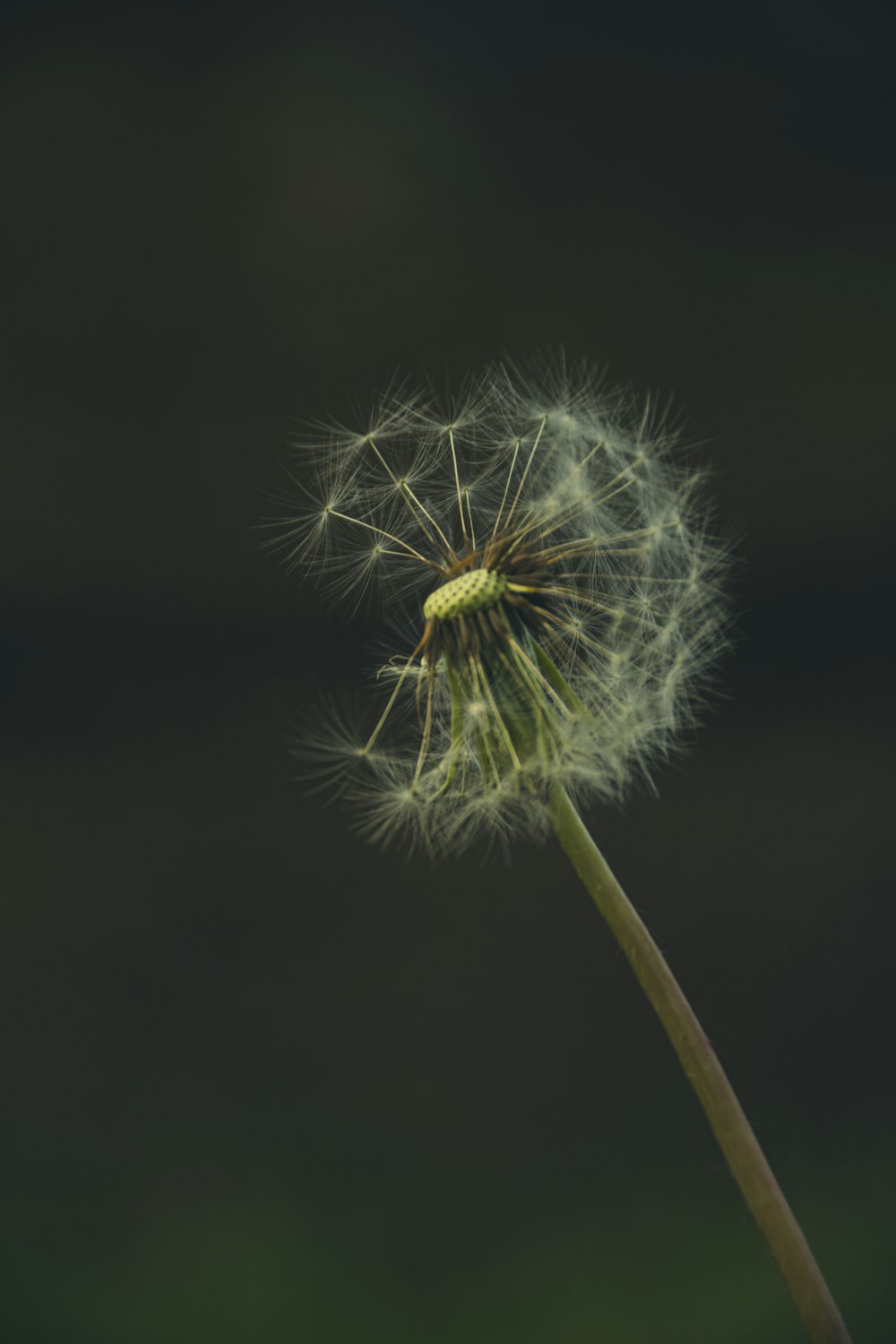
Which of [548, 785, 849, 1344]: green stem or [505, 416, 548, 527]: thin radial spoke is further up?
[505, 416, 548, 527]: thin radial spoke

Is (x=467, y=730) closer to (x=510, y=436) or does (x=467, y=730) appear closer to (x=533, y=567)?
(x=533, y=567)

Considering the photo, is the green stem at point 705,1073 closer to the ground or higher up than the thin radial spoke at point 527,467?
closer to the ground

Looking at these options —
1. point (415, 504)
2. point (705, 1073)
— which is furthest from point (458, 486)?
point (705, 1073)

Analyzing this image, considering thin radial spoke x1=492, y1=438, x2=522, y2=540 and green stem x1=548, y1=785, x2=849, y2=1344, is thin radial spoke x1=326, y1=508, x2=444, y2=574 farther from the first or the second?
green stem x1=548, y1=785, x2=849, y2=1344

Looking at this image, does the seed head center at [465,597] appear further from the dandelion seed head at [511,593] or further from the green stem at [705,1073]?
the green stem at [705,1073]

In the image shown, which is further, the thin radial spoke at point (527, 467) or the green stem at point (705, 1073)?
the thin radial spoke at point (527, 467)

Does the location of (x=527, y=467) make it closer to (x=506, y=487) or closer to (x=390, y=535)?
(x=506, y=487)

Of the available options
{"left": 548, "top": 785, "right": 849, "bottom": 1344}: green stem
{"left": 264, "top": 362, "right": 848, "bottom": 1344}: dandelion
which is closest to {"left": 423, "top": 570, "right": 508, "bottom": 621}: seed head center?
{"left": 264, "top": 362, "right": 848, "bottom": 1344}: dandelion

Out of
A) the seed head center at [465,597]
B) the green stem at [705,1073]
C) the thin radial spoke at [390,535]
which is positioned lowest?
the green stem at [705,1073]

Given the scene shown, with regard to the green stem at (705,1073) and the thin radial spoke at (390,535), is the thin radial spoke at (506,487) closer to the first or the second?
the thin radial spoke at (390,535)

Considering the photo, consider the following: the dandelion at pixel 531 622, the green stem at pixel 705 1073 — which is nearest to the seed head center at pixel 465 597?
the dandelion at pixel 531 622
